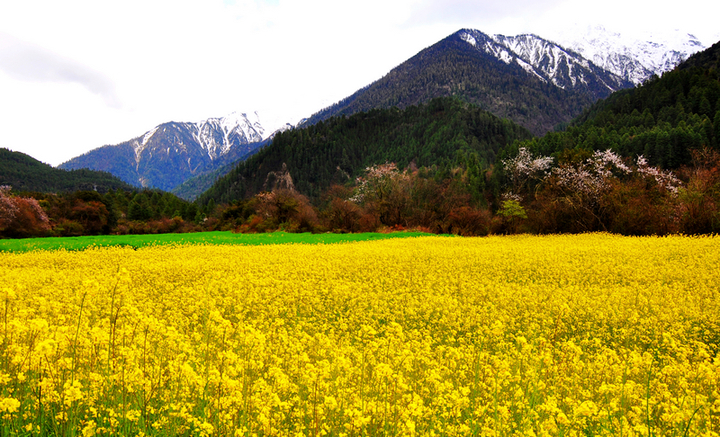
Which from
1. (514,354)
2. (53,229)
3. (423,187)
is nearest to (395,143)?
(423,187)

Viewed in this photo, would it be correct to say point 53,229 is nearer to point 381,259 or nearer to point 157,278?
point 157,278

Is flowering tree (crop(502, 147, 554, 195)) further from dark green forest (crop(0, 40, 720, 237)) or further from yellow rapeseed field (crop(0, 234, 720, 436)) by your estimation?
yellow rapeseed field (crop(0, 234, 720, 436))

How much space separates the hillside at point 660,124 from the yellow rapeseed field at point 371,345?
5289cm

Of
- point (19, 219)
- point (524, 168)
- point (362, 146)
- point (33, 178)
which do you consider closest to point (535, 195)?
point (524, 168)

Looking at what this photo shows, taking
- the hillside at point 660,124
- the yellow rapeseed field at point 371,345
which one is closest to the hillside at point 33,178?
the hillside at point 660,124

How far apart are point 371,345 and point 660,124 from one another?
319 feet

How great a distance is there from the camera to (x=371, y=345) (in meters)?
5.21

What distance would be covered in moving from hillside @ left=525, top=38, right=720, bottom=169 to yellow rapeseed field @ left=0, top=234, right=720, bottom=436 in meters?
52.9

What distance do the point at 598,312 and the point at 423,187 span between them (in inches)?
1781

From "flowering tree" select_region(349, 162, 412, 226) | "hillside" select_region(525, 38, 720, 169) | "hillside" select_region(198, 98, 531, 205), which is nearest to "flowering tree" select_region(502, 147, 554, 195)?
"hillside" select_region(525, 38, 720, 169)

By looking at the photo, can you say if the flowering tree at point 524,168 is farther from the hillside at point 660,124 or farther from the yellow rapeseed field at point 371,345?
the yellow rapeseed field at point 371,345

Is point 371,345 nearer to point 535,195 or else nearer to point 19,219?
point 535,195

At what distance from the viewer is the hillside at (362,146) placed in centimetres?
13600

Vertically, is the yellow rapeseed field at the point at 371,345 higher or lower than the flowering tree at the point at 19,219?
lower
